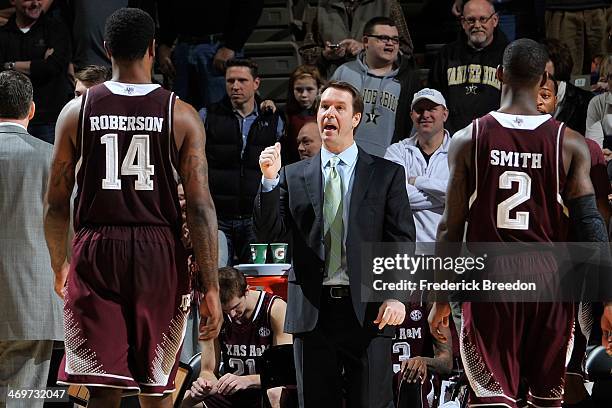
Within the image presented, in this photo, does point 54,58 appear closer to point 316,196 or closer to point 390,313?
point 316,196

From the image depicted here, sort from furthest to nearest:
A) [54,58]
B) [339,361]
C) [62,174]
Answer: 1. [54,58]
2. [339,361]
3. [62,174]

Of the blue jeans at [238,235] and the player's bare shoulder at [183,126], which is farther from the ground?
the player's bare shoulder at [183,126]

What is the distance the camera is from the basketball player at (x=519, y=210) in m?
4.82

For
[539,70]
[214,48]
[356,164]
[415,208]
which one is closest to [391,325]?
[356,164]

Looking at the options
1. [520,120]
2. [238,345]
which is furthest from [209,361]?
[520,120]

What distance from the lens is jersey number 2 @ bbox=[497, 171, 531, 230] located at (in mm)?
4906

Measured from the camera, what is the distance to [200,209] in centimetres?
471

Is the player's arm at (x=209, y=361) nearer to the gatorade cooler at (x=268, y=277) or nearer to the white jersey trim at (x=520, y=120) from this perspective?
the gatorade cooler at (x=268, y=277)

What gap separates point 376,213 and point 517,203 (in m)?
0.89

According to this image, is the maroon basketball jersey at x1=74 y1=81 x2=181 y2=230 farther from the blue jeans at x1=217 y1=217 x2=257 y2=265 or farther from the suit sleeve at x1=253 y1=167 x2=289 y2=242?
the blue jeans at x1=217 y1=217 x2=257 y2=265

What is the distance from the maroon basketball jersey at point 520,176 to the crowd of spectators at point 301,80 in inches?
117

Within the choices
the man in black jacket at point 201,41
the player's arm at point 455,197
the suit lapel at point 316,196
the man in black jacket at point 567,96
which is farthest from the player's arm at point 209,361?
the man in black jacket at point 567,96

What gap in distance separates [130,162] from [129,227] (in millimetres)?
280

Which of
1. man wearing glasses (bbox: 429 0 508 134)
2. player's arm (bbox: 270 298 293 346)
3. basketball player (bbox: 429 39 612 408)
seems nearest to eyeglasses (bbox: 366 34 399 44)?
man wearing glasses (bbox: 429 0 508 134)
